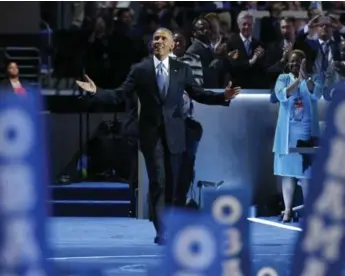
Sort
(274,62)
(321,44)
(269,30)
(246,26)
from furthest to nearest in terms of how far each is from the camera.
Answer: (269,30), (246,26), (321,44), (274,62)

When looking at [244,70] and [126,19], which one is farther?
[126,19]

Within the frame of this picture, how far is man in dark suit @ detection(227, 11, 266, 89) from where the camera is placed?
6.41 metres

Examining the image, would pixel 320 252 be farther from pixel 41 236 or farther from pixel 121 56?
pixel 121 56

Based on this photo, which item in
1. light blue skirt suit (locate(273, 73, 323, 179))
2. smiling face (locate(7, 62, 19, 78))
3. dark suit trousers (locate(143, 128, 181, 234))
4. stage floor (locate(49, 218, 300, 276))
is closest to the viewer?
stage floor (locate(49, 218, 300, 276))

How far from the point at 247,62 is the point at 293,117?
56cm

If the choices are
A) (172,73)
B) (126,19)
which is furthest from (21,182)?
(126,19)

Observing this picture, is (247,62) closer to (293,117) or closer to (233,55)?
(233,55)

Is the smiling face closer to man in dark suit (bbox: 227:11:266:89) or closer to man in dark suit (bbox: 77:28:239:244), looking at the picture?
man in dark suit (bbox: 77:28:239:244)

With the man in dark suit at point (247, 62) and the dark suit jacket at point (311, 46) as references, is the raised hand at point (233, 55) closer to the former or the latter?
the man in dark suit at point (247, 62)

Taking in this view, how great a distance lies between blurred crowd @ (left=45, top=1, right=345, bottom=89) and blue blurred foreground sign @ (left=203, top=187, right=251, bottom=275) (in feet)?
12.6

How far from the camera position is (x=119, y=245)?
554 centimetres

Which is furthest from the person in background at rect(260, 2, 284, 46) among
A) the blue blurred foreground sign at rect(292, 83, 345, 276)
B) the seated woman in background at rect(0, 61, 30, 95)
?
the blue blurred foreground sign at rect(292, 83, 345, 276)

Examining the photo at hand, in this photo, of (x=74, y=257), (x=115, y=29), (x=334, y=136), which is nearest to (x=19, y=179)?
(x=334, y=136)

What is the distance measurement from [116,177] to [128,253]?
1248 mm
